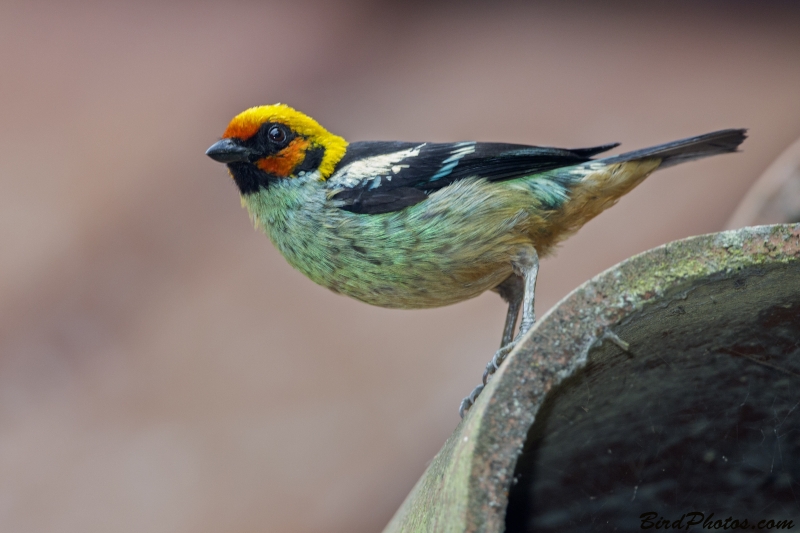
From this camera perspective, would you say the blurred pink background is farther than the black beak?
Yes

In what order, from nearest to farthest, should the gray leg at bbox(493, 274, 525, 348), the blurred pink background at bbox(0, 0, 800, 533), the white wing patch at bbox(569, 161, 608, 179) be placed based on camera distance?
the white wing patch at bbox(569, 161, 608, 179) < the gray leg at bbox(493, 274, 525, 348) < the blurred pink background at bbox(0, 0, 800, 533)

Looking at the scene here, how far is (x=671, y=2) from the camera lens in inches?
210

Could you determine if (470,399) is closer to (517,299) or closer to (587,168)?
(517,299)

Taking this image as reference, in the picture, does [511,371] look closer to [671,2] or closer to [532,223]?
[532,223]

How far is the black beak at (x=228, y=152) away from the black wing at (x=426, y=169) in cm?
38

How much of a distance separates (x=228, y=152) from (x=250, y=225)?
89.2 inches

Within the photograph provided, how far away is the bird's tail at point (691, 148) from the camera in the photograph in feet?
8.84

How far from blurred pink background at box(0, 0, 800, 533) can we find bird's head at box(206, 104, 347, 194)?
1.91 m

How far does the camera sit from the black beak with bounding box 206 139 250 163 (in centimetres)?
286

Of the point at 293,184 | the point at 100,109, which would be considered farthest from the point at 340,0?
the point at 293,184

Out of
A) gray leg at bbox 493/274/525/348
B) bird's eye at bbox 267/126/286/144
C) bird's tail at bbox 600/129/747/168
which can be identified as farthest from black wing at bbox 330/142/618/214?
gray leg at bbox 493/274/525/348

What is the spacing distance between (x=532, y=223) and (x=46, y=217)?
361 cm

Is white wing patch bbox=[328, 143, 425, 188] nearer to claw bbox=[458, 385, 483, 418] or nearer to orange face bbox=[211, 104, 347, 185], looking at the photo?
orange face bbox=[211, 104, 347, 185]

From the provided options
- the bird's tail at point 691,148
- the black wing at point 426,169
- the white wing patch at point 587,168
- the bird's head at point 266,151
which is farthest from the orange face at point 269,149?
the bird's tail at point 691,148
